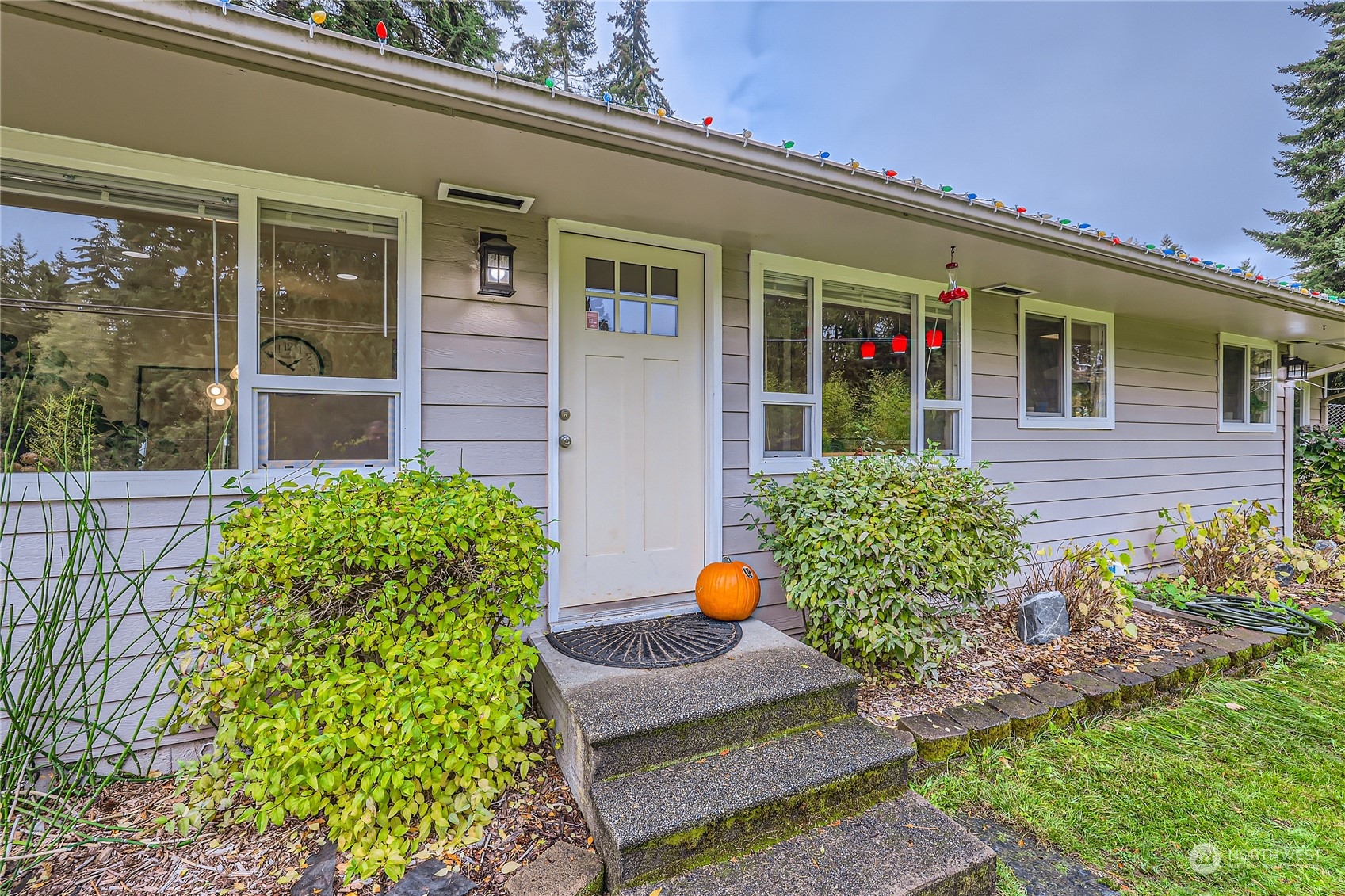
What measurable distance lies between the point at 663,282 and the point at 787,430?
1.15 metres

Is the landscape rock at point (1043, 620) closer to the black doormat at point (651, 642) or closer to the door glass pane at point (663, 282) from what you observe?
the black doormat at point (651, 642)

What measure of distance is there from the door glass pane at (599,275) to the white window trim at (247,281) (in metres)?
0.81

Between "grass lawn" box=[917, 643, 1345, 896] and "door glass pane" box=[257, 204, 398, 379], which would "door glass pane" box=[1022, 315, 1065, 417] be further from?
"door glass pane" box=[257, 204, 398, 379]

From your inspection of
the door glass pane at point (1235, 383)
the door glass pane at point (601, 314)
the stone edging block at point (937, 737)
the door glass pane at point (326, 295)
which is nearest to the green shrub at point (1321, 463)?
the door glass pane at point (1235, 383)

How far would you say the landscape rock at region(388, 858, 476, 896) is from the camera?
1573mm

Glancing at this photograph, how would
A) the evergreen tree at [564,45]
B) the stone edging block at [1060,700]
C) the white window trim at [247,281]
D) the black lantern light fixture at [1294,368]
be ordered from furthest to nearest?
the evergreen tree at [564,45] → the black lantern light fixture at [1294,368] → the stone edging block at [1060,700] → the white window trim at [247,281]

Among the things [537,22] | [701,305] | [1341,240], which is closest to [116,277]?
[701,305]

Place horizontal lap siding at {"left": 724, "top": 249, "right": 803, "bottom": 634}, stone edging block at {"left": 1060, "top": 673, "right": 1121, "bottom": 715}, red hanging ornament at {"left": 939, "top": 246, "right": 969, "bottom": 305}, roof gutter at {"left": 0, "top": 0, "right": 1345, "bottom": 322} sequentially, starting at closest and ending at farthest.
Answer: roof gutter at {"left": 0, "top": 0, "right": 1345, "bottom": 322}, stone edging block at {"left": 1060, "top": 673, "right": 1121, "bottom": 715}, horizontal lap siding at {"left": 724, "top": 249, "right": 803, "bottom": 634}, red hanging ornament at {"left": 939, "top": 246, "right": 969, "bottom": 305}

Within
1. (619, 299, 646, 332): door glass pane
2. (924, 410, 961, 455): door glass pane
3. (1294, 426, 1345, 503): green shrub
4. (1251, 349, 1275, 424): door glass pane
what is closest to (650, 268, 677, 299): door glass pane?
(619, 299, 646, 332): door glass pane

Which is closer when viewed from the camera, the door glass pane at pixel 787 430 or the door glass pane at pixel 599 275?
the door glass pane at pixel 599 275

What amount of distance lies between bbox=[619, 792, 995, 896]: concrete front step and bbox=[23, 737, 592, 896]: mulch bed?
0.40m

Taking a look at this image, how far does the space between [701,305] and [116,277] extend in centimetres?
251

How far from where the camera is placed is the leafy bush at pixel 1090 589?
352 cm

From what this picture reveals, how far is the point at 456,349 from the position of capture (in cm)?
264
